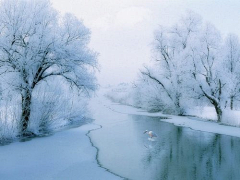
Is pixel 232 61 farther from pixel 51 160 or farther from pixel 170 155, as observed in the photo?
pixel 51 160

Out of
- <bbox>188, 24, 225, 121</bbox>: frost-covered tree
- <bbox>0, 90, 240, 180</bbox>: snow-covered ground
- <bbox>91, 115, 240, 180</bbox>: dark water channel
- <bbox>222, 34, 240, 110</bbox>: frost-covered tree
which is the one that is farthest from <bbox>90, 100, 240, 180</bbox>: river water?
<bbox>222, 34, 240, 110</bbox>: frost-covered tree

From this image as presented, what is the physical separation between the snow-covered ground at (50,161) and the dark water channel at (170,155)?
70 cm

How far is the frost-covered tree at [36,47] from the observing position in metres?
11.1

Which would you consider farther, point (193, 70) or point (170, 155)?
point (193, 70)

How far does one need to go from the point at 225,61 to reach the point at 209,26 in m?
3.73

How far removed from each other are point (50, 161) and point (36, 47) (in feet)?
19.4

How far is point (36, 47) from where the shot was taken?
11438 millimetres

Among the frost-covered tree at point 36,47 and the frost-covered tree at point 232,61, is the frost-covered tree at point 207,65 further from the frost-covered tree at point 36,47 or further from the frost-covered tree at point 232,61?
the frost-covered tree at point 36,47

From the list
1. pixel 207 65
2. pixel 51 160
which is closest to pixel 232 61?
pixel 207 65

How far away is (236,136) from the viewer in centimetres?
1409

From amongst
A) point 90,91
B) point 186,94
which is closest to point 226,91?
point 186,94

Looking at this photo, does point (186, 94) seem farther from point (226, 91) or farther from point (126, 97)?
point (126, 97)

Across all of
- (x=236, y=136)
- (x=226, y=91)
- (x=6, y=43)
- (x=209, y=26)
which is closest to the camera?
(x=6, y=43)

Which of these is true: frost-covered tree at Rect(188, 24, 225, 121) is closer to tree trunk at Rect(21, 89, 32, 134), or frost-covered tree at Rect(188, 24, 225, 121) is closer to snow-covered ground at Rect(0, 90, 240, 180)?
snow-covered ground at Rect(0, 90, 240, 180)
